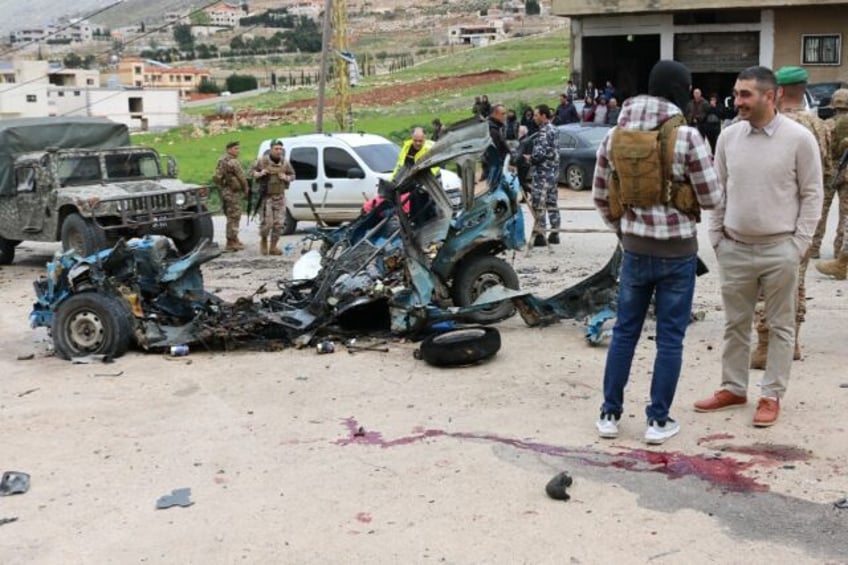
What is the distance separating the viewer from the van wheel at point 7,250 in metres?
15.9

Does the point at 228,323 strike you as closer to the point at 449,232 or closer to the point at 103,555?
the point at 449,232

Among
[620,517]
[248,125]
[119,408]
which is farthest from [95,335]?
[248,125]

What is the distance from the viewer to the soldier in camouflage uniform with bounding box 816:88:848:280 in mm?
9922

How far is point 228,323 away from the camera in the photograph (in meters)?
8.80

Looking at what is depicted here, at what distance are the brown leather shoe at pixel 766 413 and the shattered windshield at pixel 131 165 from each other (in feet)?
38.6

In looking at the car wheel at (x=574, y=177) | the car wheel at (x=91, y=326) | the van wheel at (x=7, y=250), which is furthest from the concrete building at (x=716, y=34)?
the car wheel at (x=91, y=326)

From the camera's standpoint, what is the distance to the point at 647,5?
108 ft

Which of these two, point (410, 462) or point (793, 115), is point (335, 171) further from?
point (410, 462)

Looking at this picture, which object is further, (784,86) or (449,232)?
(449,232)

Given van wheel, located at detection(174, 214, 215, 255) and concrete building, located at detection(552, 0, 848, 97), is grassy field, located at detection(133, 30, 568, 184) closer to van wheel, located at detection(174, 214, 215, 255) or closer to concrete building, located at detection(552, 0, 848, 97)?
concrete building, located at detection(552, 0, 848, 97)

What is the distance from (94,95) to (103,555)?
107 m

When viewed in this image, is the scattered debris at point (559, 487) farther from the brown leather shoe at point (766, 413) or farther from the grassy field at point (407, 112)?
the grassy field at point (407, 112)

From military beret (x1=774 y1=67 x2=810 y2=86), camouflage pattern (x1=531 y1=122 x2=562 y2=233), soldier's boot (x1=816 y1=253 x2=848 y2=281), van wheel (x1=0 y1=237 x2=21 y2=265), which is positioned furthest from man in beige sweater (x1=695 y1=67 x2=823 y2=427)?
van wheel (x1=0 y1=237 x2=21 y2=265)

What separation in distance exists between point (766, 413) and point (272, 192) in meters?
10.2
